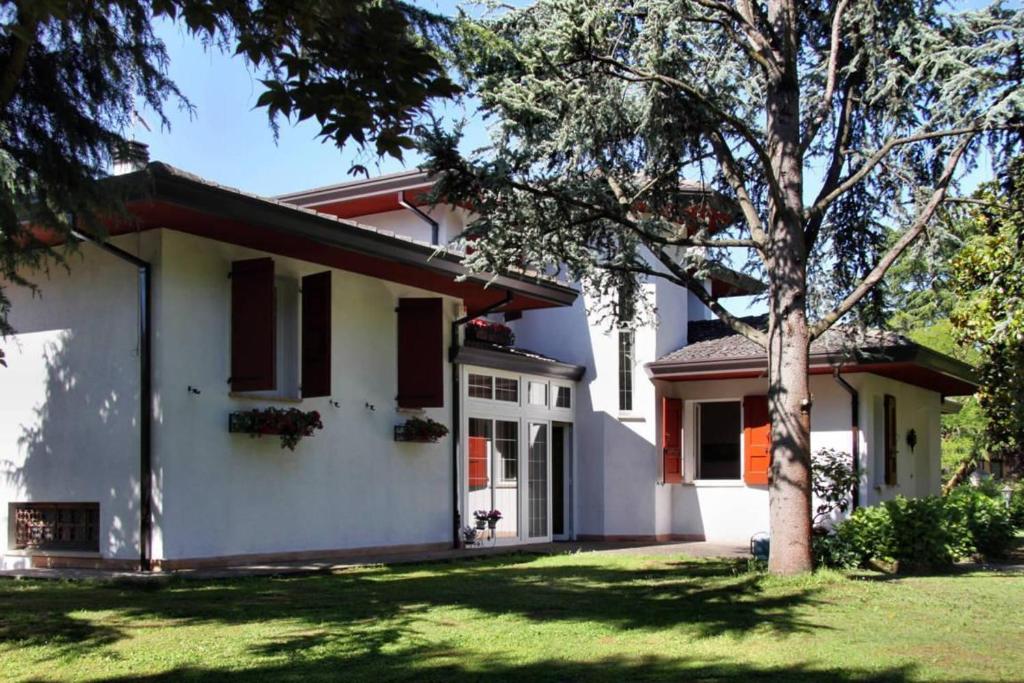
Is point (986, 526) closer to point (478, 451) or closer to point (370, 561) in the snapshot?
point (478, 451)

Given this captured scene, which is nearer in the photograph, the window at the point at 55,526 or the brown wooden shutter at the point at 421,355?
the window at the point at 55,526

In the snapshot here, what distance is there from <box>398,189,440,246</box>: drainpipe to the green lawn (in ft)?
26.8

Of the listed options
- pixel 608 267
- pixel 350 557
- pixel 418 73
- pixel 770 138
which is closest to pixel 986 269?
pixel 770 138

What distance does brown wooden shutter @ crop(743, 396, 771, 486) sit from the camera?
18453 millimetres

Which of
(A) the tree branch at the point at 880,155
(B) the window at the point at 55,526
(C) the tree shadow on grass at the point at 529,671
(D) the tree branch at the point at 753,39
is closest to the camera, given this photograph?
(C) the tree shadow on grass at the point at 529,671

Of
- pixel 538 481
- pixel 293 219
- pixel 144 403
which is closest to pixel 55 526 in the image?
pixel 144 403

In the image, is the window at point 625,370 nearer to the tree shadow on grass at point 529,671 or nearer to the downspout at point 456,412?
the downspout at point 456,412

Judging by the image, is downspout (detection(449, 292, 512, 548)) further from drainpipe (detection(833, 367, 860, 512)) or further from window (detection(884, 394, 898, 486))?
window (detection(884, 394, 898, 486))

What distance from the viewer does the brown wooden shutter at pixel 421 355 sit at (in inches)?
586

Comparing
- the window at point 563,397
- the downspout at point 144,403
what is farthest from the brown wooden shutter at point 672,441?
the downspout at point 144,403

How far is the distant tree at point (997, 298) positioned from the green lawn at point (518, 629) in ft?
11.5

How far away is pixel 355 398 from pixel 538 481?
15.9 feet

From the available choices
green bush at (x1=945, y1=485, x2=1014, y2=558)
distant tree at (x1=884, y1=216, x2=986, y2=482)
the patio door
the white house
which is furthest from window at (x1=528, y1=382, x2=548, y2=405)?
green bush at (x1=945, y1=485, x2=1014, y2=558)

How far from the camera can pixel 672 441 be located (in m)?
19.3
